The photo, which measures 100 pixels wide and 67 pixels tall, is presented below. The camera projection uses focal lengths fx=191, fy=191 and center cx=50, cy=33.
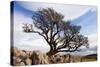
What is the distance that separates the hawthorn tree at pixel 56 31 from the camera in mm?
2121

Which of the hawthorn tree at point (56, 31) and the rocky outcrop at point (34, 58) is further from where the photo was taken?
the hawthorn tree at point (56, 31)

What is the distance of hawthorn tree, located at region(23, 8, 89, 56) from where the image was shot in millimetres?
2121

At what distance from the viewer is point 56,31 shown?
7.12ft

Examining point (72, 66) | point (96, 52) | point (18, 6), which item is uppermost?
point (18, 6)

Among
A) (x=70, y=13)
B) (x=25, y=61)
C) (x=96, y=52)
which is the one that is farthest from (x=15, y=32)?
(x=96, y=52)

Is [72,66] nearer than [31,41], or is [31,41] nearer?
[31,41]

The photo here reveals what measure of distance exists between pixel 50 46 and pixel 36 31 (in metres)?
0.23

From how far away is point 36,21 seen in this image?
2109mm

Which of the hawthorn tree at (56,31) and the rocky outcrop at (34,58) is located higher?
the hawthorn tree at (56,31)

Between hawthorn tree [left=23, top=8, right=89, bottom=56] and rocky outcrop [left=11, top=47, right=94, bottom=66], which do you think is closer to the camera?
rocky outcrop [left=11, top=47, right=94, bottom=66]

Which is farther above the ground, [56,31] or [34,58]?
[56,31]

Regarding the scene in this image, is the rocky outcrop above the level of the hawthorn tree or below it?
below
